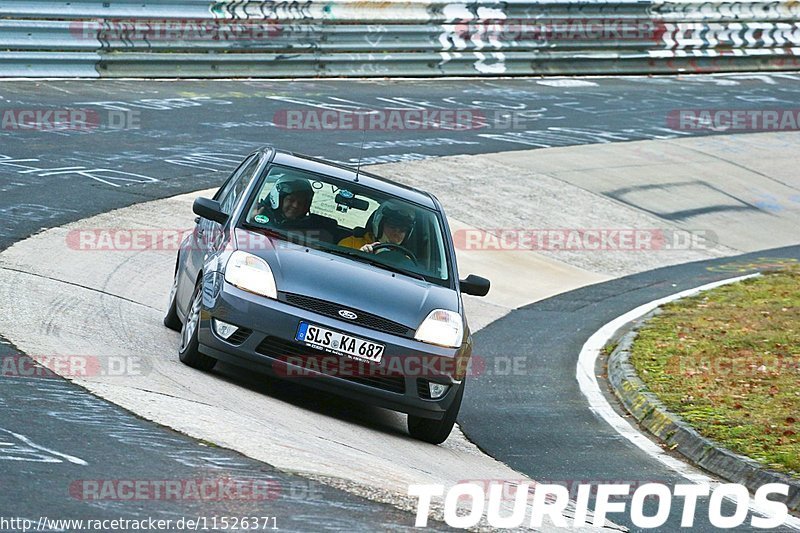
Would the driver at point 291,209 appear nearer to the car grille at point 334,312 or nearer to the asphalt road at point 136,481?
the car grille at point 334,312

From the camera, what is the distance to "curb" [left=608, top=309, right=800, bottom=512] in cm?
862

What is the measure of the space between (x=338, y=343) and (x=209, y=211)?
1.63 meters

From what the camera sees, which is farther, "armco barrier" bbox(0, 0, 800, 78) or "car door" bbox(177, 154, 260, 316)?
"armco barrier" bbox(0, 0, 800, 78)

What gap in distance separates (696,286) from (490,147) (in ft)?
18.9

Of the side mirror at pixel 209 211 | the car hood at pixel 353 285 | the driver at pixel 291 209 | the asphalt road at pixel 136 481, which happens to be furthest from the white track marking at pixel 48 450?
the driver at pixel 291 209

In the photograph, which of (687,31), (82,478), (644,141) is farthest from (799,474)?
(687,31)

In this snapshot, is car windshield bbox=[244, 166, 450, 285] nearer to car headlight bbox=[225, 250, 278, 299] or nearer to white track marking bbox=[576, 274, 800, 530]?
car headlight bbox=[225, 250, 278, 299]

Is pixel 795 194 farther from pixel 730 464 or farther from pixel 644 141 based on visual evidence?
pixel 730 464

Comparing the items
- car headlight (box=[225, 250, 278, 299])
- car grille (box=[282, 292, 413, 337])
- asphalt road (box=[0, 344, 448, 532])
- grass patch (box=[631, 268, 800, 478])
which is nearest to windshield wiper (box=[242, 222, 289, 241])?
car headlight (box=[225, 250, 278, 299])

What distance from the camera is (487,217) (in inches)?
695

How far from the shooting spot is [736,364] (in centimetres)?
1188

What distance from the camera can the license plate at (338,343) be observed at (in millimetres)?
8523

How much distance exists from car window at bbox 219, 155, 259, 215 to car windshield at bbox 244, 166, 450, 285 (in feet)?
0.93

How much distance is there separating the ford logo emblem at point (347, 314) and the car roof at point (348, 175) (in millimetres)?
1628
